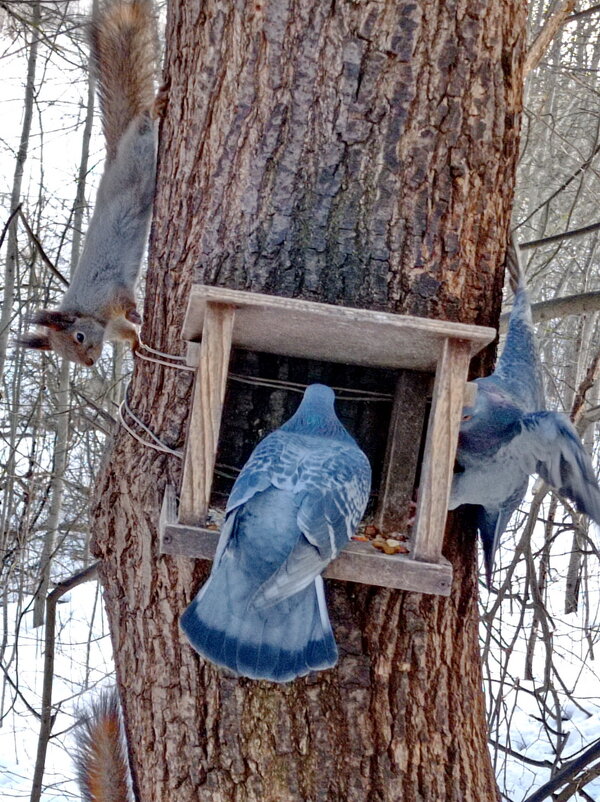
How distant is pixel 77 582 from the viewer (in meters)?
2.60

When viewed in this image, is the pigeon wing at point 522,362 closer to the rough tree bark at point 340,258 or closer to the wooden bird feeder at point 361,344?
the rough tree bark at point 340,258

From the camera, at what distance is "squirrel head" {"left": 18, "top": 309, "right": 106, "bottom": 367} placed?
146 inches

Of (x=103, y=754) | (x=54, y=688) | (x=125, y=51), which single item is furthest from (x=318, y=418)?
(x=54, y=688)

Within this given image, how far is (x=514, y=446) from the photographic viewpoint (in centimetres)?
203

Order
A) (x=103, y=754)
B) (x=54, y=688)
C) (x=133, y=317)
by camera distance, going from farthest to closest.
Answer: (x=54, y=688) < (x=133, y=317) < (x=103, y=754)

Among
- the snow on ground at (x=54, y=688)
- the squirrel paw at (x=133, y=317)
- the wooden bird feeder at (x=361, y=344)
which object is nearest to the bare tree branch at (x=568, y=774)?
the wooden bird feeder at (x=361, y=344)

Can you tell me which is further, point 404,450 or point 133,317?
point 133,317

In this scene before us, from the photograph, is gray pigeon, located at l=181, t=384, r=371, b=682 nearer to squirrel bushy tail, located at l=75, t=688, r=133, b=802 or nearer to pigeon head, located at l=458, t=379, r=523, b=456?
pigeon head, located at l=458, t=379, r=523, b=456

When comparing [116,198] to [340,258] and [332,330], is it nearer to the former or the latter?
[340,258]

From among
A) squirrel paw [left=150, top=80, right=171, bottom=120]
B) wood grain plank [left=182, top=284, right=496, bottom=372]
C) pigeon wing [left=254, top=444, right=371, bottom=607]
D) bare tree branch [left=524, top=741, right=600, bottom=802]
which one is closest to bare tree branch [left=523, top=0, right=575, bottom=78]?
squirrel paw [left=150, top=80, right=171, bottom=120]

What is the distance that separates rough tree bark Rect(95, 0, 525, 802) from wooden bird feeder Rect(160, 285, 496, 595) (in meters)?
0.27

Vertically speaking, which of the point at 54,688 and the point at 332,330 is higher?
the point at 332,330

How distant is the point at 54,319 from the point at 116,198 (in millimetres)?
674

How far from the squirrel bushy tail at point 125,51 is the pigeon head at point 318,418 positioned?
197cm
